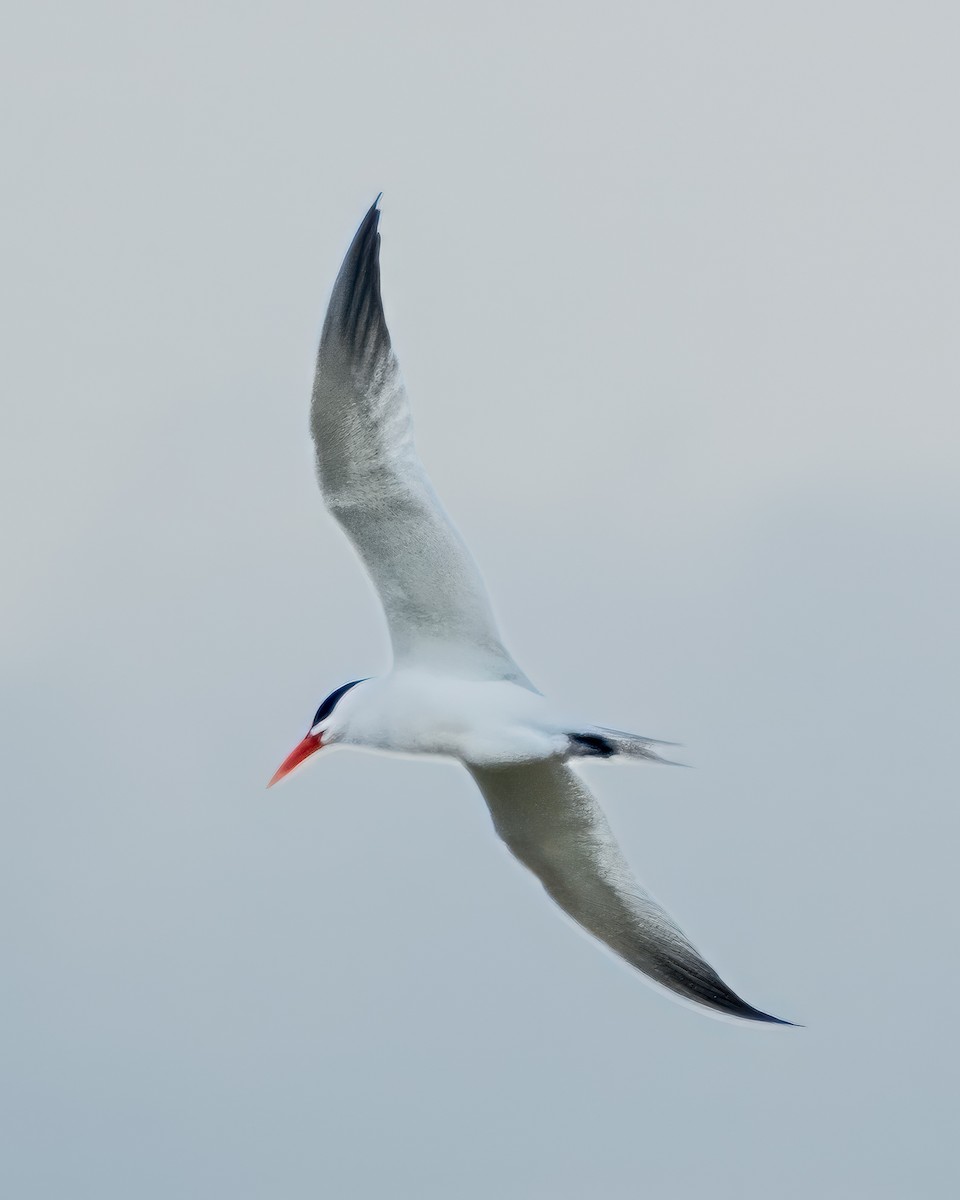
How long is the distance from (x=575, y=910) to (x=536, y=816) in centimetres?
63

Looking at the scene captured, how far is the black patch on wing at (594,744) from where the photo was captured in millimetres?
11906

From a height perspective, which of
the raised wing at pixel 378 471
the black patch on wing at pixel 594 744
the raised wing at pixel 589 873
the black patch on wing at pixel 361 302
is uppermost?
the black patch on wing at pixel 361 302

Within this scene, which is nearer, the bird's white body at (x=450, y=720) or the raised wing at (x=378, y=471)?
the bird's white body at (x=450, y=720)

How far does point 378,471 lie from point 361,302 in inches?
37.6

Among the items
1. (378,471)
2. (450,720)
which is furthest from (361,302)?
(450,720)

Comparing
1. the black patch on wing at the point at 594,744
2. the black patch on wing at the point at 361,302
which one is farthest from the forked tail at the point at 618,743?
the black patch on wing at the point at 361,302

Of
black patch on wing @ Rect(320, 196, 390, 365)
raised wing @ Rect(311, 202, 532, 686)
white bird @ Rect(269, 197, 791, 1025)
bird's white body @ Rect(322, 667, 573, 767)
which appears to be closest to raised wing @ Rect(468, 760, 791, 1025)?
white bird @ Rect(269, 197, 791, 1025)

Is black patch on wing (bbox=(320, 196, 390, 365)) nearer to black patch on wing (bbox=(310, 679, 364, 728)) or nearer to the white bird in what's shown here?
the white bird

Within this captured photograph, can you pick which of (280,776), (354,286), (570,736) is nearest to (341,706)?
(280,776)

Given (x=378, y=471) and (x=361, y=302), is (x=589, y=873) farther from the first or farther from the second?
(x=361, y=302)

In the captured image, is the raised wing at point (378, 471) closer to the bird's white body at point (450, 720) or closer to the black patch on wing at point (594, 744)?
the bird's white body at point (450, 720)

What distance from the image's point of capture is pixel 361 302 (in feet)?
40.9

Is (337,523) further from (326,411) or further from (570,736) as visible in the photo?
(570,736)

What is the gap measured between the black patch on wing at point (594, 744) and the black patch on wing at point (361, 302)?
7.68 ft
